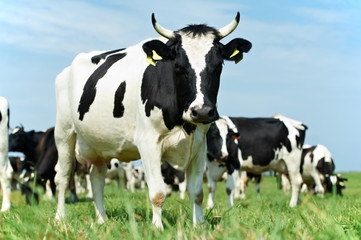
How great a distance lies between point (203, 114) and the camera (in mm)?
4469

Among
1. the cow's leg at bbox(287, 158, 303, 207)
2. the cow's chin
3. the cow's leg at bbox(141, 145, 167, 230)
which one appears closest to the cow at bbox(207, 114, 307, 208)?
the cow's leg at bbox(287, 158, 303, 207)

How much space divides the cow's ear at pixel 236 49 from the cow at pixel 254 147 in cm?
726

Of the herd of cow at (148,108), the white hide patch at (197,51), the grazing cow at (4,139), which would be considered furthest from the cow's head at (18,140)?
the white hide patch at (197,51)

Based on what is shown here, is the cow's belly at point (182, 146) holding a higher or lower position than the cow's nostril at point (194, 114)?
lower

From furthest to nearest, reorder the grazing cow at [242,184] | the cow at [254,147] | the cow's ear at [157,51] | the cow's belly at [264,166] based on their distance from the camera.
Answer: the grazing cow at [242,184] < the cow's belly at [264,166] < the cow at [254,147] < the cow's ear at [157,51]

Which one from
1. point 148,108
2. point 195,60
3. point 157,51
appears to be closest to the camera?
point 195,60

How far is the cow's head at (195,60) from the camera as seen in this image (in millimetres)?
4602

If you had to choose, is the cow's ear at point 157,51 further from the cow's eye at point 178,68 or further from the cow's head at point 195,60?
the cow's eye at point 178,68

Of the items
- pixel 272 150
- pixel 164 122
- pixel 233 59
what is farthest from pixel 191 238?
pixel 272 150

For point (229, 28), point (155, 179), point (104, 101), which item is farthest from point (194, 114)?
point (104, 101)

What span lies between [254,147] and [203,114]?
987 centimetres

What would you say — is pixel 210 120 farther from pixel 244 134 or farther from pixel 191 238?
pixel 244 134

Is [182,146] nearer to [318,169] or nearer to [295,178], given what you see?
[295,178]

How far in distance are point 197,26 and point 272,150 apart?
9.47 metres
